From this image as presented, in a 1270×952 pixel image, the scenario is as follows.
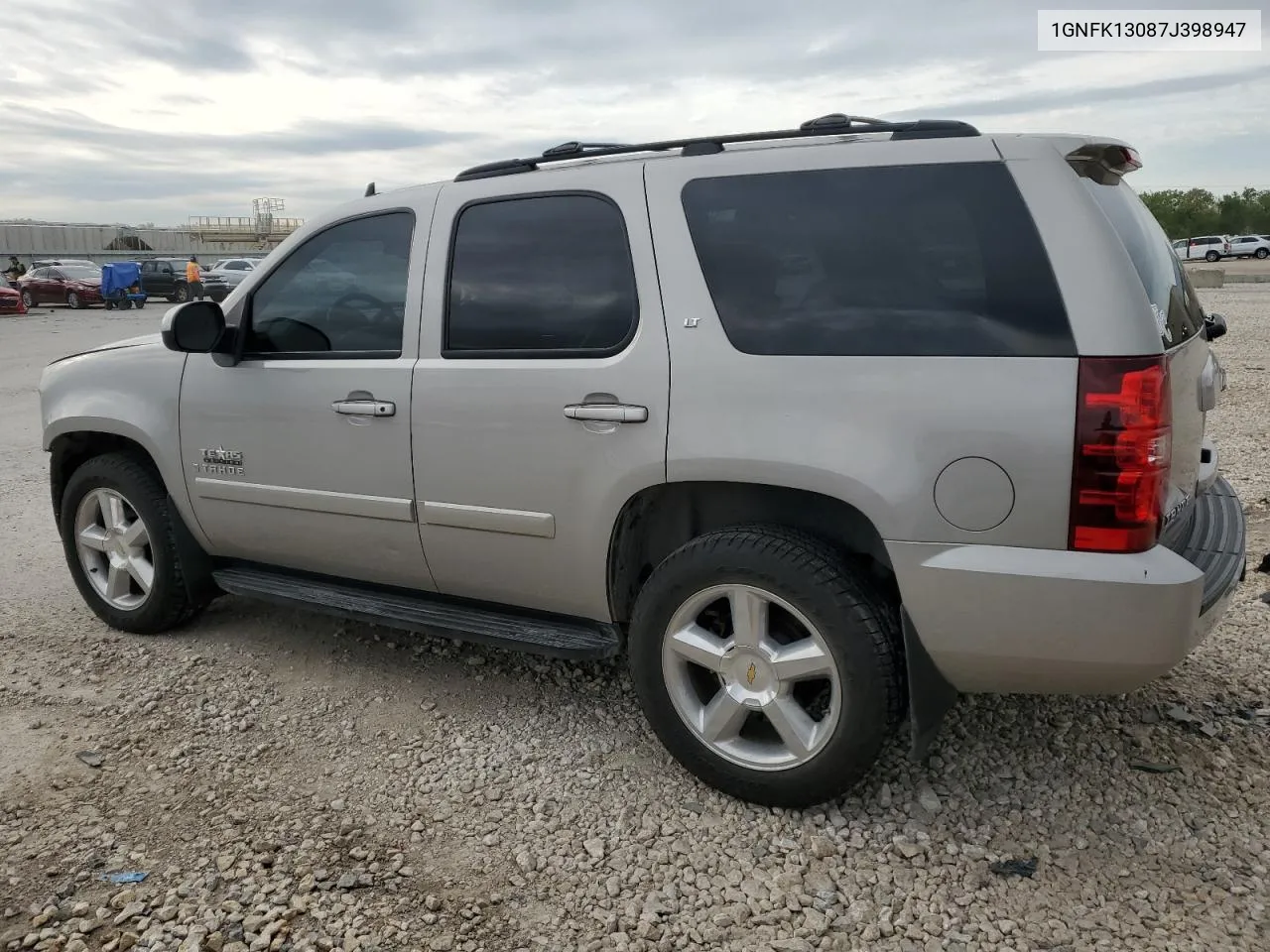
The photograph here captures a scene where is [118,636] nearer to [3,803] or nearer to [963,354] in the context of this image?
[3,803]

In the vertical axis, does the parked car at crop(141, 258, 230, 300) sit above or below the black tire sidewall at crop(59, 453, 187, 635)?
above

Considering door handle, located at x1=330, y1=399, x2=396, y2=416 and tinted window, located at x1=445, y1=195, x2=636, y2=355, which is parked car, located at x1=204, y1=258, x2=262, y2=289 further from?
tinted window, located at x1=445, y1=195, x2=636, y2=355

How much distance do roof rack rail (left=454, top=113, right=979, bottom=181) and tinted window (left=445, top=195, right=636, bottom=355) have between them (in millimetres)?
204

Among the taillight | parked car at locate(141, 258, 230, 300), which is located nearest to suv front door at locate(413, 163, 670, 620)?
the taillight

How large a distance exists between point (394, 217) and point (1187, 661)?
3.40 meters

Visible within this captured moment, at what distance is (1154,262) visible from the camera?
9.48ft

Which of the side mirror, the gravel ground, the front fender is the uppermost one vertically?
the side mirror

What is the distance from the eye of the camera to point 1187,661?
3908mm

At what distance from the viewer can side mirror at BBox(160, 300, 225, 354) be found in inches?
151

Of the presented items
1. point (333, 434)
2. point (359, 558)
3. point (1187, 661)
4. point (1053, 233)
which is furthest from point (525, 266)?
point (1187, 661)

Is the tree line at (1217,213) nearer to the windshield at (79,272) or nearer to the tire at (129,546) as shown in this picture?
the windshield at (79,272)

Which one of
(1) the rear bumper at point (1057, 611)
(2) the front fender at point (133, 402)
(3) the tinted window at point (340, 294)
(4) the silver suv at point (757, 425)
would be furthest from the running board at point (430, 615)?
(1) the rear bumper at point (1057, 611)

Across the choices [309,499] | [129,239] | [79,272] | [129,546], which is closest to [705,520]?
[309,499]

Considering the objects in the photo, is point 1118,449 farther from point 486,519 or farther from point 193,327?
point 193,327
